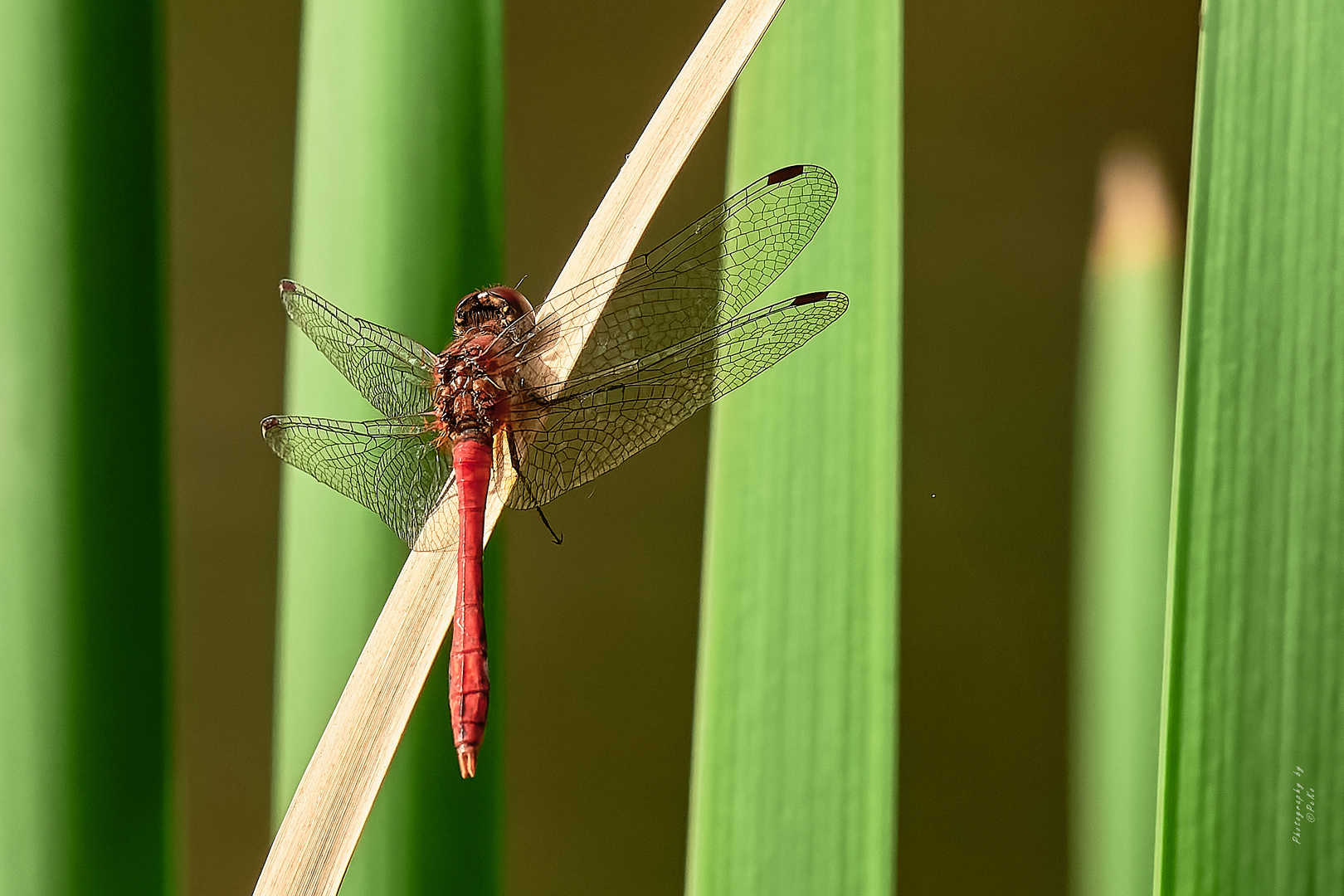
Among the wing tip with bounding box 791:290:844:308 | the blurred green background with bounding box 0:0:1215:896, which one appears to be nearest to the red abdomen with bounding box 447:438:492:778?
the wing tip with bounding box 791:290:844:308

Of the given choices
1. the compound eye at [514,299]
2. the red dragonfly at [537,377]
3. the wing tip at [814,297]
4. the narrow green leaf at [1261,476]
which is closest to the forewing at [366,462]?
the red dragonfly at [537,377]

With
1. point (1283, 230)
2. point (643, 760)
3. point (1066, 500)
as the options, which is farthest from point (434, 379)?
point (1066, 500)

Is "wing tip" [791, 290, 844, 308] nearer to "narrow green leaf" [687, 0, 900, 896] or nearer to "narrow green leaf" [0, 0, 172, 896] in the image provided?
"narrow green leaf" [687, 0, 900, 896]

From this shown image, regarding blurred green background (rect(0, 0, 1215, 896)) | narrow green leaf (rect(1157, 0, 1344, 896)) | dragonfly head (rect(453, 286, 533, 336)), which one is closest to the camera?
narrow green leaf (rect(1157, 0, 1344, 896))

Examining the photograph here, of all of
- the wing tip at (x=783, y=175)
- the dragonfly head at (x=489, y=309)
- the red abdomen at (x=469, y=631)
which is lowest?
the red abdomen at (x=469, y=631)

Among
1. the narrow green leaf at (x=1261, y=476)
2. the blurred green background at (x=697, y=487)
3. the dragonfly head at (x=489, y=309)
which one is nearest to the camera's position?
the narrow green leaf at (x=1261, y=476)

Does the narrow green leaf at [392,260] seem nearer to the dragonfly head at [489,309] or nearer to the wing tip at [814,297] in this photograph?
the dragonfly head at [489,309]

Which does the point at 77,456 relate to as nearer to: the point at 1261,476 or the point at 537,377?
the point at 537,377

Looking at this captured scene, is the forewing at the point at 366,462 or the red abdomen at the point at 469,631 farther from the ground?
the forewing at the point at 366,462
